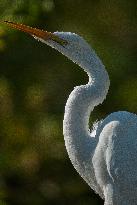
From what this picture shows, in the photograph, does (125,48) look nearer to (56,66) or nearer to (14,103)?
(56,66)

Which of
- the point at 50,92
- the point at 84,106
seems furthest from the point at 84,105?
the point at 50,92

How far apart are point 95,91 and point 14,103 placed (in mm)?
1697

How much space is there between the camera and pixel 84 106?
206 centimetres

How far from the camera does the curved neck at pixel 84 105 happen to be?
2.05 metres

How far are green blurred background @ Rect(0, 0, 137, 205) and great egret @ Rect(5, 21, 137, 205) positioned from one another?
1446 millimetres

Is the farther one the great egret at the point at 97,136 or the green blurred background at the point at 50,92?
the green blurred background at the point at 50,92

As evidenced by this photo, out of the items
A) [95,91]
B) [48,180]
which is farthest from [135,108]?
[95,91]

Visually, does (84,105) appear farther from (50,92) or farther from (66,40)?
(50,92)

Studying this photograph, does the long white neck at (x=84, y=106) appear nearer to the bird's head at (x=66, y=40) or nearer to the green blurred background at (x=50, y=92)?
the bird's head at (x=66, y=40)

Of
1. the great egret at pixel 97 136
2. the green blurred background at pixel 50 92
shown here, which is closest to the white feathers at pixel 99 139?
the great egret at pixel 97 136

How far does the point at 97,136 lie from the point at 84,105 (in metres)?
0.11

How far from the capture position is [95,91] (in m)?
2.05

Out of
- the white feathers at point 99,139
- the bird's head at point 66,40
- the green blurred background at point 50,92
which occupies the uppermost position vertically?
the green blurred background at point 50,92

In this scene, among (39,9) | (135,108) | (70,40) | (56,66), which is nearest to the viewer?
(70,40)
